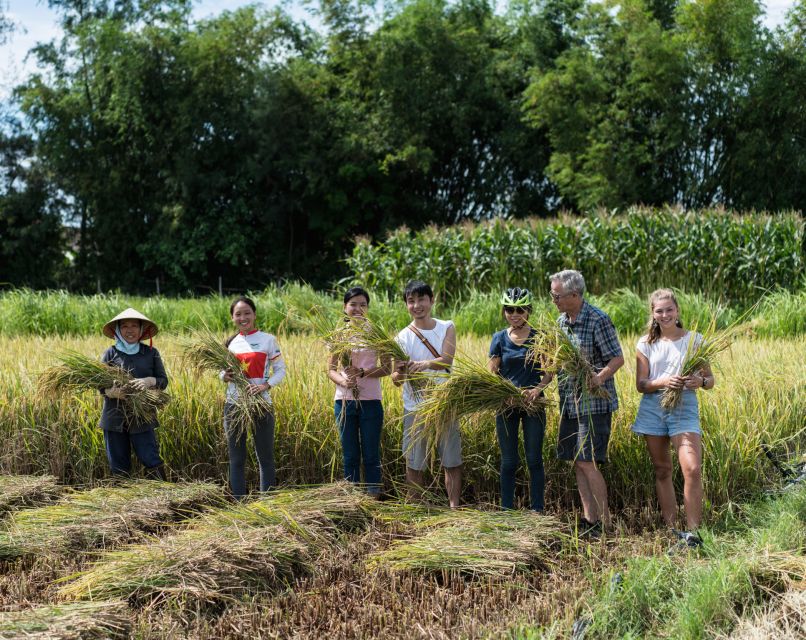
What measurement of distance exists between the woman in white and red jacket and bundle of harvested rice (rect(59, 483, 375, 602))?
1.19ft

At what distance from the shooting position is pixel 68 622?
112 inches

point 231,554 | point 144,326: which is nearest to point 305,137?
point 144,326

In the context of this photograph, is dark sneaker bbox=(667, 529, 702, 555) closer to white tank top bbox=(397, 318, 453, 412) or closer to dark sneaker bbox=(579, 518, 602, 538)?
dark sneaker bbox=(579, 518, 602, 538)

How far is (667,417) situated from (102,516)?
9.69ft

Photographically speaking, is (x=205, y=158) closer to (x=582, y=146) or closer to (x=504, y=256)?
(x=582, y=146)

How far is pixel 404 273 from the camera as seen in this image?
13.3 m

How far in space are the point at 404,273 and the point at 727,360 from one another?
24.9ft

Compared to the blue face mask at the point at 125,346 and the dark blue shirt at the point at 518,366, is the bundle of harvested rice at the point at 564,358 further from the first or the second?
the blue face mask at the point at 125,346

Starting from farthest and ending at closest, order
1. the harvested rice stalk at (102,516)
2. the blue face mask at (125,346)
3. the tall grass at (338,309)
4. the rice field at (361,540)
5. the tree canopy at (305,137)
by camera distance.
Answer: the tree canopy at (305,137)
the tall grass at (338,309)
the blue face mask at (125,346)
the harvested rice stalk at (102,516)
the rice field at (361,540)

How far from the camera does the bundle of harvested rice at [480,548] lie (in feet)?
11.5

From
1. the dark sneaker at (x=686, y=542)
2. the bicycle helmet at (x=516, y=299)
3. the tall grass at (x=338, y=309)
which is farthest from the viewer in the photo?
the tall grass at (x=338, y=309)

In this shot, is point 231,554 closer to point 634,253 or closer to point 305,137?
point 634,253

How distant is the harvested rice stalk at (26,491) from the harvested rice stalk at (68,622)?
1.60 meters

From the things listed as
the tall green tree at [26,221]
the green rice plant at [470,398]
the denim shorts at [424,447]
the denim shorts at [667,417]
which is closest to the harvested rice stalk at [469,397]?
the green rice plant at [470,398]
